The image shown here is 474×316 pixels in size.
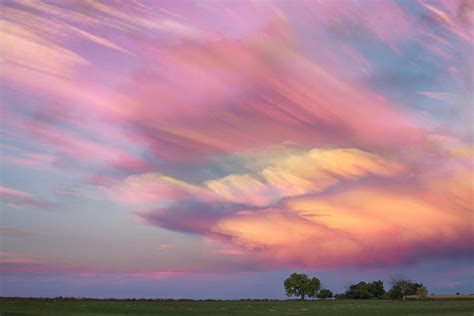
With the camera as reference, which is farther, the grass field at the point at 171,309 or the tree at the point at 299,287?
the tree at the point at 299,287

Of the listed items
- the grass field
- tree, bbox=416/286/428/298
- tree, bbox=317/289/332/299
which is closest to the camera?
the grass field

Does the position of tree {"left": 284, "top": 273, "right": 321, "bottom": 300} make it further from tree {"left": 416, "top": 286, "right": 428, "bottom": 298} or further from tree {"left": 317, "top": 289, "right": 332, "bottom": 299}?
tree {"left": 416, "top": 286, "right": 428, "bottom": 298}

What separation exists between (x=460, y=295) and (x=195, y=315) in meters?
139

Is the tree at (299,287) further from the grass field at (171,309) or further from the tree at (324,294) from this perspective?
the grass field at (171,309)

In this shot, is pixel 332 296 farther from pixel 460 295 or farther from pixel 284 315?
pixel 284 315

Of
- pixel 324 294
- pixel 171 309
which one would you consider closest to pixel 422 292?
pixel 324 294

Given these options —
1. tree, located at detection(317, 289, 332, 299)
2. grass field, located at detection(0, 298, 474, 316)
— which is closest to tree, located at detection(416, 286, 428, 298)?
tree, located at detection(317, 289, 332, 299)

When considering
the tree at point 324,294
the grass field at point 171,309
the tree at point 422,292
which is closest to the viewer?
the grass field at point 171,309

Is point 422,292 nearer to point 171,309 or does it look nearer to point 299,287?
point 299,287

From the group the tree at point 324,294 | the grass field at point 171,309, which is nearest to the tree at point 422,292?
the tree at point 324,294

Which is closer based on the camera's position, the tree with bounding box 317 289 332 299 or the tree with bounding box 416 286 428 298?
the tree with bounding box 416 286 428 298

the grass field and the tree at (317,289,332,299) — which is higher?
the tree at (317,289,332,299)

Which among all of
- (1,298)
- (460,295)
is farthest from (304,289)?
(1,298)

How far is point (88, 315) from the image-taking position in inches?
2470
